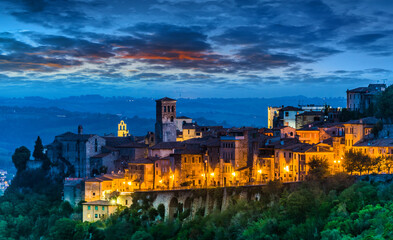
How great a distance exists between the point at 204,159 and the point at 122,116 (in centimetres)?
8869

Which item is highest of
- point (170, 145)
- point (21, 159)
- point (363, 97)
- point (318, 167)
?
point (363, 97)

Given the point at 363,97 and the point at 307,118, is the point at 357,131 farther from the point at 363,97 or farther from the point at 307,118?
the point at 307,118

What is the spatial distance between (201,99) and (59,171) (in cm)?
10152

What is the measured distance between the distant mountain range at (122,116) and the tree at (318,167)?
56.4m

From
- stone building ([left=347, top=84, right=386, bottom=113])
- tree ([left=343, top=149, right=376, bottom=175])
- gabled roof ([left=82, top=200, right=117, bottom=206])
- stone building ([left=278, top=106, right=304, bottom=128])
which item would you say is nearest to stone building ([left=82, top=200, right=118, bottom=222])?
gabled roof ([left=82, top=200, right=117, bottom=206])

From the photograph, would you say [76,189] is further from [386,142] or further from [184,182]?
[386,142]

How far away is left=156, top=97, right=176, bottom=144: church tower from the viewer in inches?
2399

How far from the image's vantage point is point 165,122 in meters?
61.4

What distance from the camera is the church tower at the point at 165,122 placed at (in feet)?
200

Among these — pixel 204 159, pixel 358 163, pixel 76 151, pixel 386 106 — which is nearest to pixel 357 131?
pixel 386 106

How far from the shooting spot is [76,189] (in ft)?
174

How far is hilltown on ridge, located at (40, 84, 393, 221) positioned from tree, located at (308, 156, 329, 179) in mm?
713

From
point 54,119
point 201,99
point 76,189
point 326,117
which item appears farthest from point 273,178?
point 201,99

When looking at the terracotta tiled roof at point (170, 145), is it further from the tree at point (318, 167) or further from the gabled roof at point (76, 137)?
the tree at point (318, 167)
